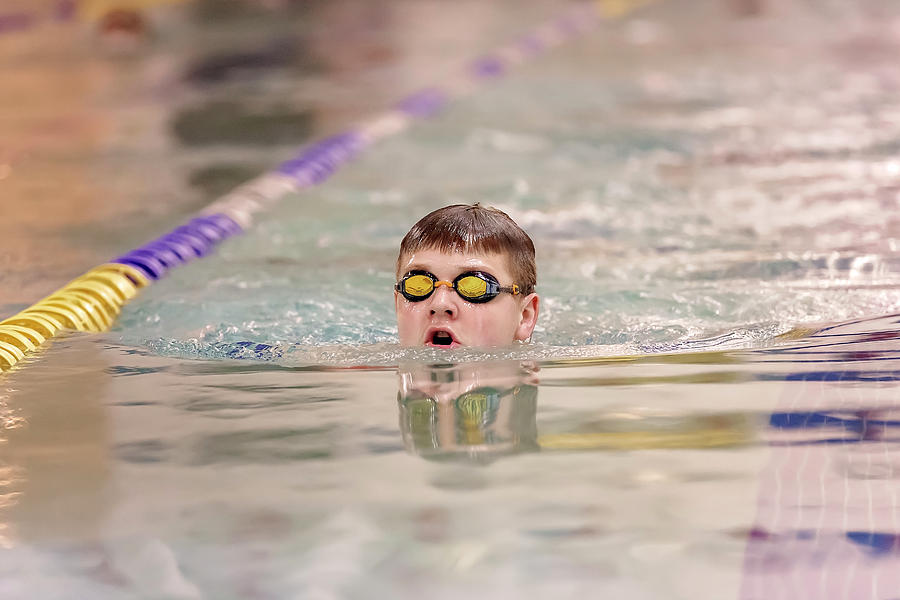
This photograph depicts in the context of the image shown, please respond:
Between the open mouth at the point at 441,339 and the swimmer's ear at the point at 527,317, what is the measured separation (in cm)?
17

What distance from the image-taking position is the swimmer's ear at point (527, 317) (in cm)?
275

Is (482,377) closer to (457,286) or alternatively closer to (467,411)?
(467,411)

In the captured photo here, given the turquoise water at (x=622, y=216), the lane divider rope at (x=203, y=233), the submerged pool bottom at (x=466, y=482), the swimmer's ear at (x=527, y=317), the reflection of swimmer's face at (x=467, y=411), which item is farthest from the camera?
the turquoise water at (x=622, y=216)

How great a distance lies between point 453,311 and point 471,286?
0.06 m

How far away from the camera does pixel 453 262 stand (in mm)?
2625

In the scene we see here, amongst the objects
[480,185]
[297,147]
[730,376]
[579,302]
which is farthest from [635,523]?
[297,147]

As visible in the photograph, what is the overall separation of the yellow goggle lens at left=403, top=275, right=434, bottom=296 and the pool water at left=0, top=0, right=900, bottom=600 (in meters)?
0.15

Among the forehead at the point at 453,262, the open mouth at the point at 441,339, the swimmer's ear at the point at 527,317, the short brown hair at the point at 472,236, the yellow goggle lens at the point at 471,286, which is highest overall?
the short brown hair at the point at 472,236

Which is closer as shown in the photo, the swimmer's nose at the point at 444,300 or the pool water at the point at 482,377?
the pool water at the point at 482,377

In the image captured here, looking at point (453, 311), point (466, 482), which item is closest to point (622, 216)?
point (453, 311)

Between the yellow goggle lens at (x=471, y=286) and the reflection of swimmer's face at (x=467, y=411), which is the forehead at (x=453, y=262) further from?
the reflection of swimmer's face at (x=467, y=411)

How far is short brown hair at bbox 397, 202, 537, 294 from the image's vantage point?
2.65 m

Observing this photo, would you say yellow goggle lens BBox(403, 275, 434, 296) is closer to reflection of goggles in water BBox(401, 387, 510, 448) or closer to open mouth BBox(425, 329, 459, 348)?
open mouth BBox(425, 329, 459, 348)

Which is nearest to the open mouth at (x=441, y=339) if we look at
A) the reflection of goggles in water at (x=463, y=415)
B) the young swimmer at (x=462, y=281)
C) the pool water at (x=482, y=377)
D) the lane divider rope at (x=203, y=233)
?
the young swimmer at (x=462, y=281)
